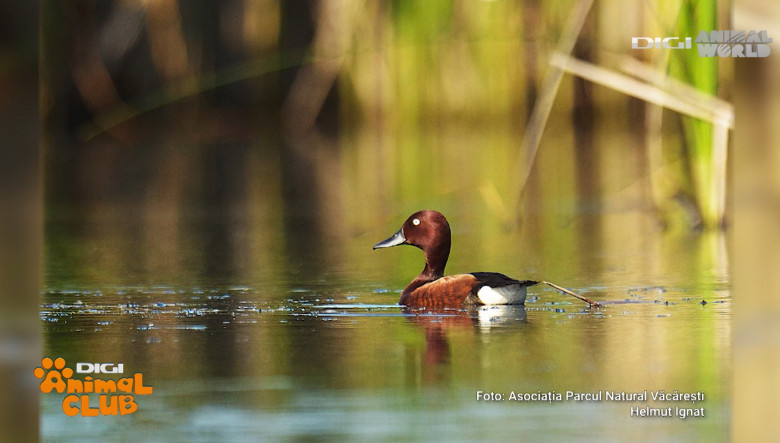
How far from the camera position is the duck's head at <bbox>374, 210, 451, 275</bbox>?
11.6 feet

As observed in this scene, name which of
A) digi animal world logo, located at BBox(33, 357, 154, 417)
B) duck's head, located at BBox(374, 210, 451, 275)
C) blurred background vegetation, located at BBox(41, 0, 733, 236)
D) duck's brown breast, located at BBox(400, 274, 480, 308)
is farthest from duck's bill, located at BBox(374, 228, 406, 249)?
digi animal world logo, located at BBox(33, 357, 154, 417)

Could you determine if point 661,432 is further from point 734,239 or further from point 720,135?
point 720,135

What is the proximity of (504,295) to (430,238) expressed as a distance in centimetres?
42

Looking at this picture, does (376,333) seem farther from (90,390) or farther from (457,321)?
(90,390)

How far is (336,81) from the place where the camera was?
656cm

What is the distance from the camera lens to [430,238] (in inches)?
140

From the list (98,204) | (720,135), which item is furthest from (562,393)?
(98,204)

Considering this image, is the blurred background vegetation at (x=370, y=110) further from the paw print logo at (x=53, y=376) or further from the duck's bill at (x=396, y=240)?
the paw print logo at (x=53, y=376)

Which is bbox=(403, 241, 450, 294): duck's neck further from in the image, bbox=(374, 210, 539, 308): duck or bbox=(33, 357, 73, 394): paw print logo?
bbox=(33, 357, 73, 394): paw print logo

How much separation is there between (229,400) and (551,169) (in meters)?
3.77

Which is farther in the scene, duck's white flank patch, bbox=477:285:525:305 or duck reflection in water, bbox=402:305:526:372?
duck's white flank patch, bbox=477:285:525:305

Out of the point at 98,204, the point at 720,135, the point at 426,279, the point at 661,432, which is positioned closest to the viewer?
the point at 661,432

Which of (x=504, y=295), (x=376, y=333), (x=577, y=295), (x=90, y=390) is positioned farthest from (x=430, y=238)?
(x=90, y=390)

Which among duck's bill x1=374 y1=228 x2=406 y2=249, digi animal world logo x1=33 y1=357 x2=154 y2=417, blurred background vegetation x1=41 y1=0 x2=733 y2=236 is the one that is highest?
blurred background vegetation x1=41 y1=0 x2=733 y2=236
